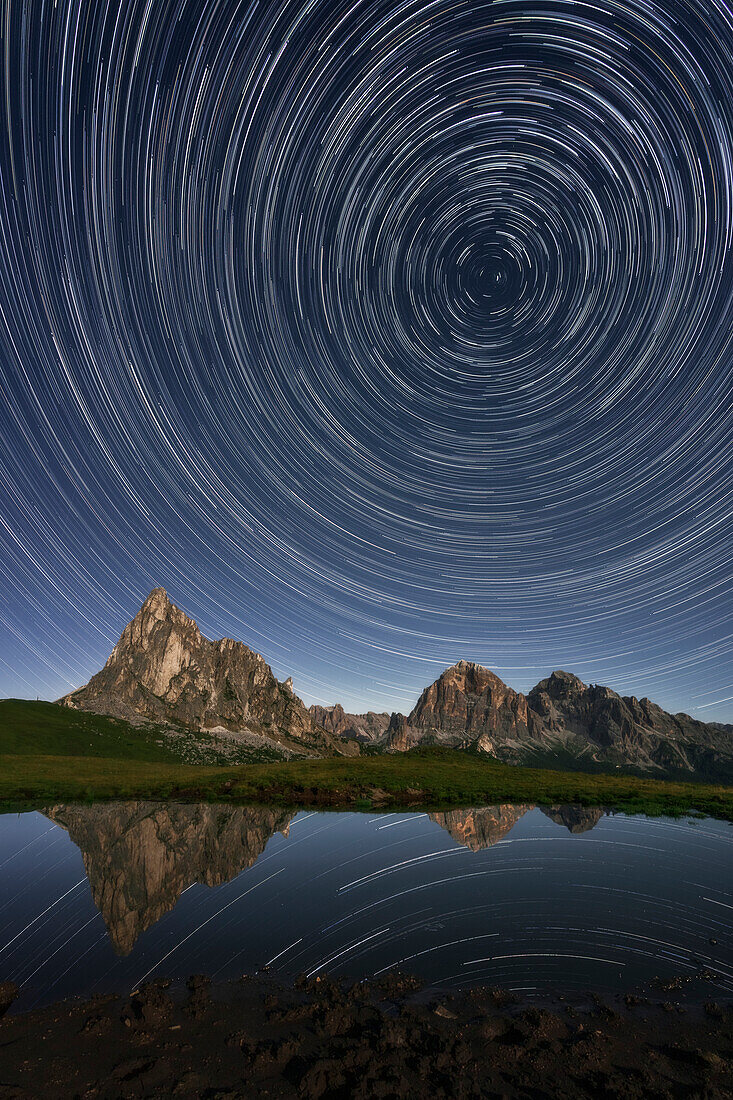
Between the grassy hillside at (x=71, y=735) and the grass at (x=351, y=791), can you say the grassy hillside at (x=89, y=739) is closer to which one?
the grassy hillside at (x=71, y=735)

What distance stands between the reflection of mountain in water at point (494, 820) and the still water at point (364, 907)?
0.74 meters

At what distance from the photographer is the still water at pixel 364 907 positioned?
1254 centimetres

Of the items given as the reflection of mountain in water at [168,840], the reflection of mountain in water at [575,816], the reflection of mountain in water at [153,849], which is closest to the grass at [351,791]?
the reflection of mountain in water at [575,816]

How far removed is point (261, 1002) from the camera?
10.9 meters

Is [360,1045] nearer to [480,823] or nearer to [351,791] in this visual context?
[480,823]

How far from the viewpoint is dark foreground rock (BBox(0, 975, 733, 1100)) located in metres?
7.65

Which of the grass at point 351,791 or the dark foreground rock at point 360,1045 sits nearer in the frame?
the dark foreground rock at point 360,1045

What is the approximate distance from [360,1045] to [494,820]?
32.6 metres

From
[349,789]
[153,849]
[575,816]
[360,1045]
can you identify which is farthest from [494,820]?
[360,1045]

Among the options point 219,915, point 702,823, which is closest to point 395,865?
point 219,915

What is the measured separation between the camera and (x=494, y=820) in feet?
120

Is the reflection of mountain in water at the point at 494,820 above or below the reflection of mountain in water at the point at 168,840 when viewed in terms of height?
above

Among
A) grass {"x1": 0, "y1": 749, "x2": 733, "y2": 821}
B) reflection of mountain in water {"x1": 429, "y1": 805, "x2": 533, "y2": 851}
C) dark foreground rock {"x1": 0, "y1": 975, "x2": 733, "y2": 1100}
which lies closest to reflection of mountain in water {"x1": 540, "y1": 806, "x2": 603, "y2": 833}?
reflection of mountain in water {"x1": 429, "y1": 805, "x2": 533, "y2": 851}

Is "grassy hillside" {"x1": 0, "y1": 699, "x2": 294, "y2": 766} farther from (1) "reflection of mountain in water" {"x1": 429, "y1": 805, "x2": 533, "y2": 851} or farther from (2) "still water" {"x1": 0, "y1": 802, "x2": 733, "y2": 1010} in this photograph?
(2) "still water" {"x1": 0, "y1": 802, "x2": 733, "y2": 1010}
